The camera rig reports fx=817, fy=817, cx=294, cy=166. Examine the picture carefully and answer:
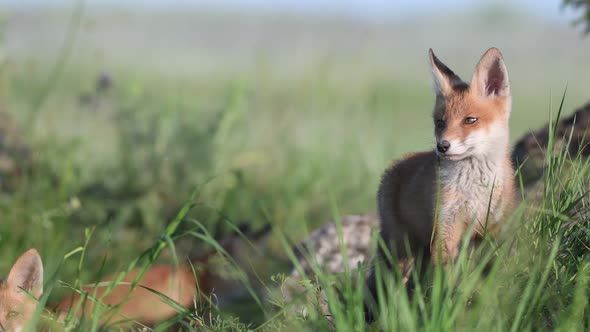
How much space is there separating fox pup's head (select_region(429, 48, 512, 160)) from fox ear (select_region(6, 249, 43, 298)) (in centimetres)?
216

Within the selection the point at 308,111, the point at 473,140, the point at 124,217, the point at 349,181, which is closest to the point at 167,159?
the point at 124,217

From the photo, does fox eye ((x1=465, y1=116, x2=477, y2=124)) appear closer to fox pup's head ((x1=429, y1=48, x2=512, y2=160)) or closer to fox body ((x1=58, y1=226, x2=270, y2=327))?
fox pup's head ((x1=429, y1=48, x2=512, y2=160))

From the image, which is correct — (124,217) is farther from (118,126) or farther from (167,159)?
(118,126)

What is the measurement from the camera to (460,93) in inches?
148

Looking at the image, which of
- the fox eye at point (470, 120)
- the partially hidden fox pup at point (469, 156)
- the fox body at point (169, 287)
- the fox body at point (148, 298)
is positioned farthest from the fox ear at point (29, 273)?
the fox eye at point (470, 120)

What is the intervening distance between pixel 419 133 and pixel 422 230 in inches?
289

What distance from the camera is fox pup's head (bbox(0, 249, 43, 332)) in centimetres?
425

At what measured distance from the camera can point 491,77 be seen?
147 inches

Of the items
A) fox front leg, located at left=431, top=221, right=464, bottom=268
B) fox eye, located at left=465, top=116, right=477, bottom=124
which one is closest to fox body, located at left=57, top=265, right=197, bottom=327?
fox front leg, located at left=431, top=221, right=464, bottom=268

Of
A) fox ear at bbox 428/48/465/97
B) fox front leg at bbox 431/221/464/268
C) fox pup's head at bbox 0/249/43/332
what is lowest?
fox pup's head at bbox 0/249/43/332

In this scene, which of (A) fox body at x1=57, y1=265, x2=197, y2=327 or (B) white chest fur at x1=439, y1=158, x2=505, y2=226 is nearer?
(B) white chest fur at x1=439, y1=158, x2=505, y2=226

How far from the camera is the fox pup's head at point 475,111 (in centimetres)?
360

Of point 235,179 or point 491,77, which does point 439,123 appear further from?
point 235,179

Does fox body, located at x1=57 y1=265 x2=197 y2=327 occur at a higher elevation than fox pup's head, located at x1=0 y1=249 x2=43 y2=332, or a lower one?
lower
